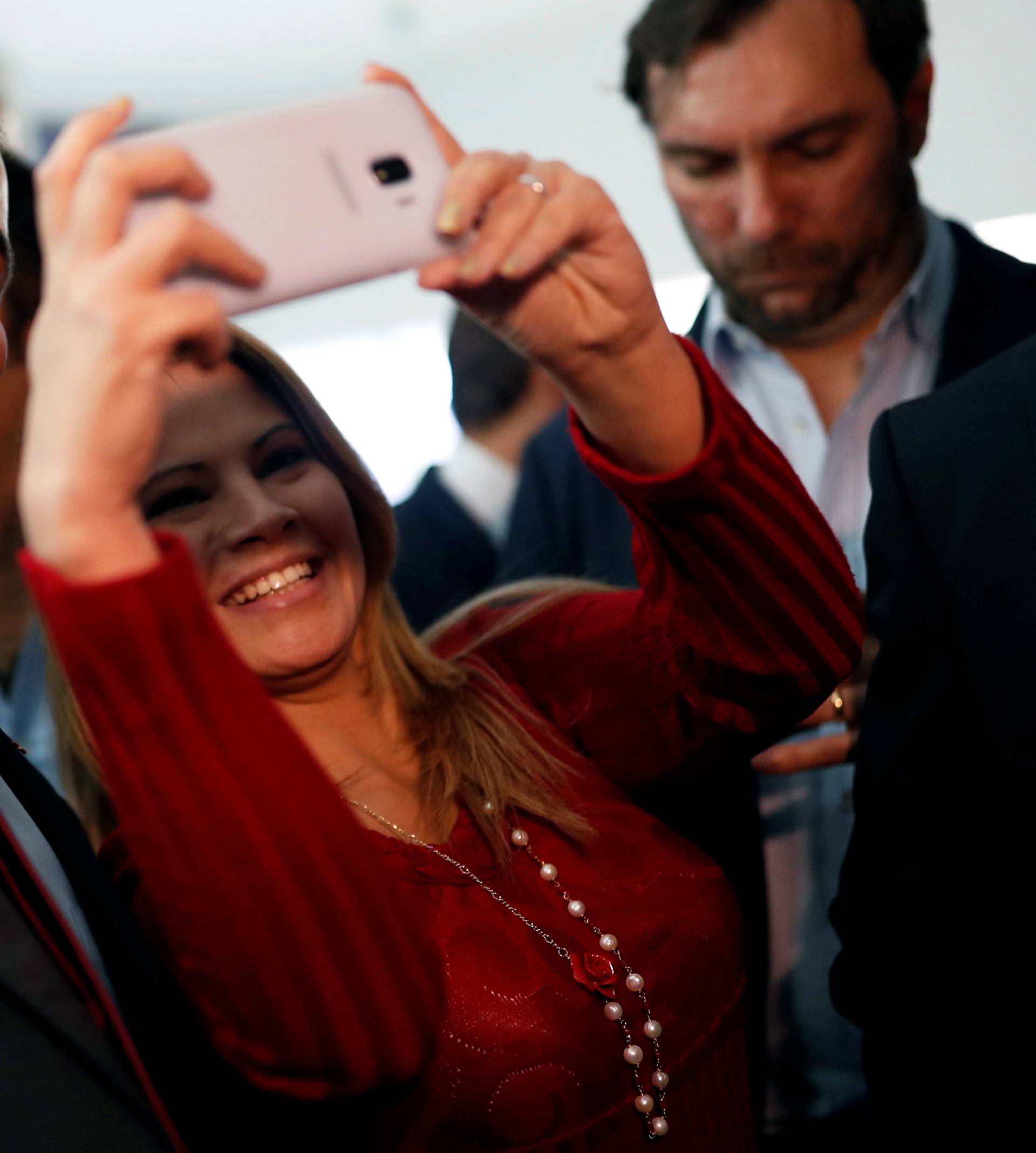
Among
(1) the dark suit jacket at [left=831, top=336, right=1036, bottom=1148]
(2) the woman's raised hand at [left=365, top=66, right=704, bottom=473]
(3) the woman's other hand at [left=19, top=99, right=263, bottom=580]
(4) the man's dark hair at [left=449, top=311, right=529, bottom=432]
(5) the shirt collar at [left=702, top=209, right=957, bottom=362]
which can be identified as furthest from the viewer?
(4) the man's dark hair at [left=449, top=311, right=529, bottom=432]

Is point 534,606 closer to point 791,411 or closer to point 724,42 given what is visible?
point 791,411

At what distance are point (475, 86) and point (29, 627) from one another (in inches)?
126

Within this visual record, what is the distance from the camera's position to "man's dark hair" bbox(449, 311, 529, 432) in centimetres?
190

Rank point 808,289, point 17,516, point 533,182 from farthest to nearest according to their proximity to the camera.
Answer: point 17,516, point 808,289, point 533,182

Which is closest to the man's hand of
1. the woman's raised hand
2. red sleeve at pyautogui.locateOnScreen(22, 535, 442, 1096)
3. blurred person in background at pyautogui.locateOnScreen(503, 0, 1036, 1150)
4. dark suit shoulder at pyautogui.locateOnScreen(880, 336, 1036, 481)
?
blurred person in background at pyautogui.locateOnScreen(503, 0, 1036, 1150)

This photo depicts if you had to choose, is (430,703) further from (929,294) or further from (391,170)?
(929,294)

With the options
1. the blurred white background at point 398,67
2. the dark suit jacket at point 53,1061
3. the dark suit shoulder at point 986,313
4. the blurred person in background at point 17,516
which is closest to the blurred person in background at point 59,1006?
the dark suit jacket at point 53,1061

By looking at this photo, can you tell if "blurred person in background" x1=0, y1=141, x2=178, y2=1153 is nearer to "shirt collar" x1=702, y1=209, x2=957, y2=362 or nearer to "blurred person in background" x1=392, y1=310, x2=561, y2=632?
"blurred person in background" x1=392, y1=310, x2=561, y2=632

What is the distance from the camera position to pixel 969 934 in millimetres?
939

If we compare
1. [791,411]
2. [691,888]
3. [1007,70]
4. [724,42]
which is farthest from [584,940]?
[1007,70]

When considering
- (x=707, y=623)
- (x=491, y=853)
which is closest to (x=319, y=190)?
(x=707, y=623)

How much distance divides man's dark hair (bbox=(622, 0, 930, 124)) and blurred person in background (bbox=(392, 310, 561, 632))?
1.30 ft

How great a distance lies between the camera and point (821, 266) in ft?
4.71

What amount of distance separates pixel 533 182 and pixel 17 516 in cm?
116
